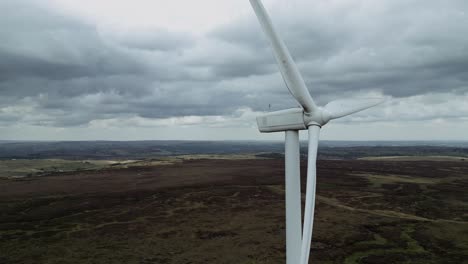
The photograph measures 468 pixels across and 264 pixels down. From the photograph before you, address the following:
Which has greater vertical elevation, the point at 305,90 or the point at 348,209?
the point at 305,90

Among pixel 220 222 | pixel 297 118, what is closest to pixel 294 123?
pixel 297 118

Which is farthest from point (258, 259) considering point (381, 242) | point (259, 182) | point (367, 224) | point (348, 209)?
point (259, 182)

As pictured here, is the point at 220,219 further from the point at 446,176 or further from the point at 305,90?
the point at 446,176

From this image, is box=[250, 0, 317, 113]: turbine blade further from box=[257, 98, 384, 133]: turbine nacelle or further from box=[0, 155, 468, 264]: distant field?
box=[0, 155, 468, 264]: distant field

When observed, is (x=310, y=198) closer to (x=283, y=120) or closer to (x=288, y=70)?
(x=283, y=120)

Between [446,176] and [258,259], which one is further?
[446,176]

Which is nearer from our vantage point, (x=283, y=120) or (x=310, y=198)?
(x=310, y=198)
